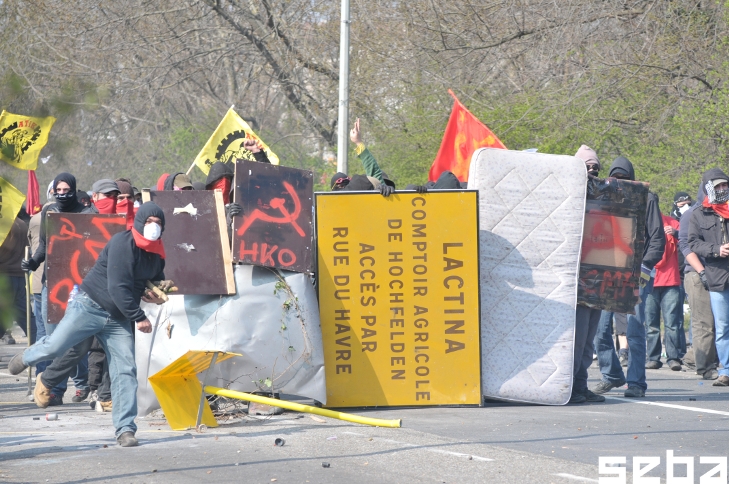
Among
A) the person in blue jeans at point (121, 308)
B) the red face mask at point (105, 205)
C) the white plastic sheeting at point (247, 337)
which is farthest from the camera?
the red face mask at point (105, 205)

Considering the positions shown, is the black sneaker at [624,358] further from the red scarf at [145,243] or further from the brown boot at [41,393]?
the red scarf at [145,243]

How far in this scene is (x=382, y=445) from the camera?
6723 millimetres

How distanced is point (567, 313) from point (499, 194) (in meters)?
1.14

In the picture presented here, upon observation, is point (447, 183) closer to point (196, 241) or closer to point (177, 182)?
point (196, 241)

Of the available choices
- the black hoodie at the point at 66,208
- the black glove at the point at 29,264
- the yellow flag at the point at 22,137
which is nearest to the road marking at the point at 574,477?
the yellow flag at the point at 22,137

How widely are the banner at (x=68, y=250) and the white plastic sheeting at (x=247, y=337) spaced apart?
96 centimetres

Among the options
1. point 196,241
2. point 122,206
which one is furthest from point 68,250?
point 196,241

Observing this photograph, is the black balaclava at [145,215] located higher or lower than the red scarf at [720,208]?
lower

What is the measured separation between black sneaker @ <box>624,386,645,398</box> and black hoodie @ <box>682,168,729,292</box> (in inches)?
57.2

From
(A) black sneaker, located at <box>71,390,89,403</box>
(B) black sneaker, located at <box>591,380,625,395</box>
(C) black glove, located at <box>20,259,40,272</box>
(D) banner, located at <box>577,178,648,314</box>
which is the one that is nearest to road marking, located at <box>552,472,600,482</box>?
(D) banner, located at <box>577,178,648,314</box>

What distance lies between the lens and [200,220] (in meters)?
8.20

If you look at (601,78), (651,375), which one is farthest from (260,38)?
(651,375)

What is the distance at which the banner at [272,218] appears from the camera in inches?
321

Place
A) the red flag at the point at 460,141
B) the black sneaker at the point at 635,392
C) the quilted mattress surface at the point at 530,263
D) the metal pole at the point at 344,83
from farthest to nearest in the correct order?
the metal pole at the point at 344,83 → the red flag at the point at 460,141 → the black sneaker at the point at 635,392 → the quilted mattress surface at the point at 530,263
